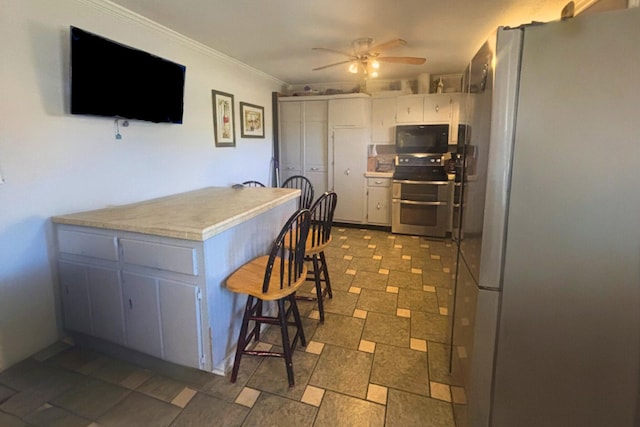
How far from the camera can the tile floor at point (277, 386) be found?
5.37ft

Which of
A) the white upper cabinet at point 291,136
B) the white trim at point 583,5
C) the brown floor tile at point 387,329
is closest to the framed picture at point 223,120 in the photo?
the white upper cabinet at point 291,136

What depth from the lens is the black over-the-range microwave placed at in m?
4.72

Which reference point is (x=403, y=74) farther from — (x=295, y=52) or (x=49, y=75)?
(x=49, y=75)

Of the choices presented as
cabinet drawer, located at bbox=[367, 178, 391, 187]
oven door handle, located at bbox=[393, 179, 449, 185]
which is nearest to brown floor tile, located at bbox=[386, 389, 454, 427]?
oven door handle, located at bbox=[393, 179, 449, 185]

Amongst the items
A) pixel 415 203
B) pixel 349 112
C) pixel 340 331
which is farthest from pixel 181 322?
pixel 349 112

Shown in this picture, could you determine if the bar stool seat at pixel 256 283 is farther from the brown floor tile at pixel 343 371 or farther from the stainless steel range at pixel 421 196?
the stainless steel range at pixel 421 196

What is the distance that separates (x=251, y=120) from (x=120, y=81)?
89.9 inches

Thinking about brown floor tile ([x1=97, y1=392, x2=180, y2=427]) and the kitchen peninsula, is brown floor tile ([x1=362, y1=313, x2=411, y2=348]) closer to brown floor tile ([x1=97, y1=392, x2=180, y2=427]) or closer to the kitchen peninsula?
the kitchen peninsula

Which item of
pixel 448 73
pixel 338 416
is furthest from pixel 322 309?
pixel 448 73

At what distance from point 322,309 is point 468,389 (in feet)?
4.29

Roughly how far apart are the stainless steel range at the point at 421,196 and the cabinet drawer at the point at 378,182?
0.17 m

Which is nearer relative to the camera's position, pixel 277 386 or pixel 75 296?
pixel 277 386

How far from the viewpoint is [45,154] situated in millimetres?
2061

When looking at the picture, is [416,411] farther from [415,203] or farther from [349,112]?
[349,112]
